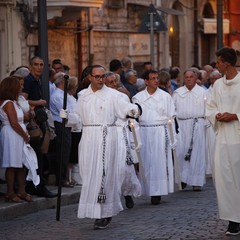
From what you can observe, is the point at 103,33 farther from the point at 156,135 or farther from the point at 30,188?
the point at 30,188

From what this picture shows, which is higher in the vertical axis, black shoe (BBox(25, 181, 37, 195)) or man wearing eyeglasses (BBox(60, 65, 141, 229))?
man wearing eyeglasses (BBox(60, 65, 141, 229))

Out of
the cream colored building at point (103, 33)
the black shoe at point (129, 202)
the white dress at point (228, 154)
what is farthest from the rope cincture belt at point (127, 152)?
the cream colored building at point (103, 33)

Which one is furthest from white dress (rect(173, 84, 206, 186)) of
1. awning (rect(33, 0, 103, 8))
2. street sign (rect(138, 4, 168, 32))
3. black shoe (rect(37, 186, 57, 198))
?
awning (rect(33, 0, 103, 8))

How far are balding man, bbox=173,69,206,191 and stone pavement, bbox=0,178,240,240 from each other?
2063 mm

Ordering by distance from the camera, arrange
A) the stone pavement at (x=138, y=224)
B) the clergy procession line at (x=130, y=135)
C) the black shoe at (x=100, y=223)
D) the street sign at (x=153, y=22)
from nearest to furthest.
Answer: the clergy procession line at (x=130, y=135)
the stone pavement at (x=138, y=224)
the black shoe at (x=100, y=223)
the street sign at (x=153, y=22)

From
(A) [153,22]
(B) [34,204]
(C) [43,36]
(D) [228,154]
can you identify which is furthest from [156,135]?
(A) [153,22]

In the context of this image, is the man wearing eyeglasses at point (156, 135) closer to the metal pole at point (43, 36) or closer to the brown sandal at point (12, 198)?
the metal pole at point (43, 36)

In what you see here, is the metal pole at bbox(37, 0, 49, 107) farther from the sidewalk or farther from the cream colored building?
the cream colored building

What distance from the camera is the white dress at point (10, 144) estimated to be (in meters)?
14.8

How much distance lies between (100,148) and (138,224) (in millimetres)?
1000

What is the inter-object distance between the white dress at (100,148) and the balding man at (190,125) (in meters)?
4.98

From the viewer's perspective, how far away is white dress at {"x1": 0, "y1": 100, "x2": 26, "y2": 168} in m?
14.8

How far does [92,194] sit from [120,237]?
1.02m

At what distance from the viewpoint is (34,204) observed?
49.5ft
